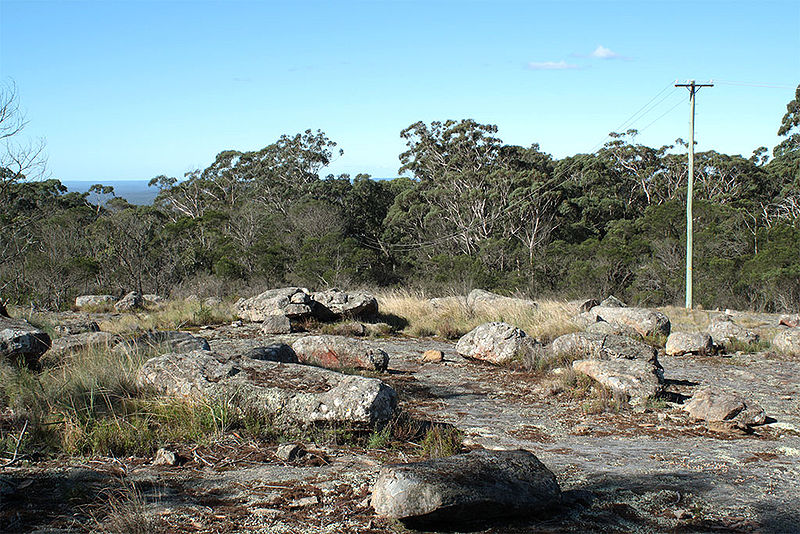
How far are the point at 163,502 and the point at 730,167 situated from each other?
4440 cm

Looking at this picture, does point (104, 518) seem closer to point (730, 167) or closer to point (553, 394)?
point (553, 394)

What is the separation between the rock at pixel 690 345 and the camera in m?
10.7

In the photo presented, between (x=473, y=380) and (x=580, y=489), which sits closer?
(x=580, y=489)

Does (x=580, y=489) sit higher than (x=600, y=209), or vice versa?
(x=600, y=209)

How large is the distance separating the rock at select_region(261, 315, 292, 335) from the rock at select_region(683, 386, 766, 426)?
812cm

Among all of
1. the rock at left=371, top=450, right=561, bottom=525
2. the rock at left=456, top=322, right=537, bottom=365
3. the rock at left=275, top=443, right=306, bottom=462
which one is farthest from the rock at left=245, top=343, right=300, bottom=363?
the rock at left=371, top=450, right=561, bottom=525

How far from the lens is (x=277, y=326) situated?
1309 centimetres

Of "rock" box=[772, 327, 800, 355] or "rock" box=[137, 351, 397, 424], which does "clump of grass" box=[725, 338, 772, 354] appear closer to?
"rock" box=[772, 327, 800, 355]

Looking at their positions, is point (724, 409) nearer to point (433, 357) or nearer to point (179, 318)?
point (433, 357)

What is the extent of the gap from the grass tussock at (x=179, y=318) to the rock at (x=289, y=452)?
851 cm

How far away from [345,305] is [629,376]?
791 cm

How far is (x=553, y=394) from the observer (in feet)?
25.3

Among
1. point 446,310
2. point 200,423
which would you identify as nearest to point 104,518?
point 200,423

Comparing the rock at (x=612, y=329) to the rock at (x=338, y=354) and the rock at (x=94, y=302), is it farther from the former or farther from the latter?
the rock at (x=94, y=302)
